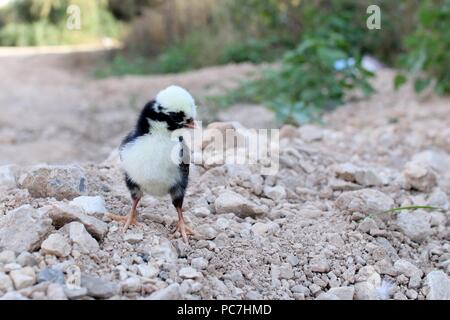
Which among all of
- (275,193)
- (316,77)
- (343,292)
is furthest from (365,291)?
(316,77)

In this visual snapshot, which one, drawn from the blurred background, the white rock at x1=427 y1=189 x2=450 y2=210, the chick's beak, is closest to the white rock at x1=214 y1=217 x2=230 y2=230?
the chick's beak

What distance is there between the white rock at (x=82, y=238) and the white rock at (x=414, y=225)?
170 cm

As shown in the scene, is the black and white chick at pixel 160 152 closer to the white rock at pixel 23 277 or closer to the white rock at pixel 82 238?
the white rock at pixel 82 238

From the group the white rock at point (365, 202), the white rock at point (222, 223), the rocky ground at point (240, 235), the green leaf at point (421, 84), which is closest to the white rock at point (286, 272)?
the rocky ground at point (240, 235)

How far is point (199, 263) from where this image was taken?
284 centimetres

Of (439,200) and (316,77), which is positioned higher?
(316,77)

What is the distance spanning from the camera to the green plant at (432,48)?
6988mm

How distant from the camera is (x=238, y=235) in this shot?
3.21 metres

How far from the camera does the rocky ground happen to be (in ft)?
8.62

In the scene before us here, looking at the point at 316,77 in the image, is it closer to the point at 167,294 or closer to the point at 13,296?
the point at 167,294

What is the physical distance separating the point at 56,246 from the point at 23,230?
175mm

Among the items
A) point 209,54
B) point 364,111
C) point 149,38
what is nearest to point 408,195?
point 364,111

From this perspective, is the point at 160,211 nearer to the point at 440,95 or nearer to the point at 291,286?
the point at 291,286

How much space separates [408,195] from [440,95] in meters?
3.56
